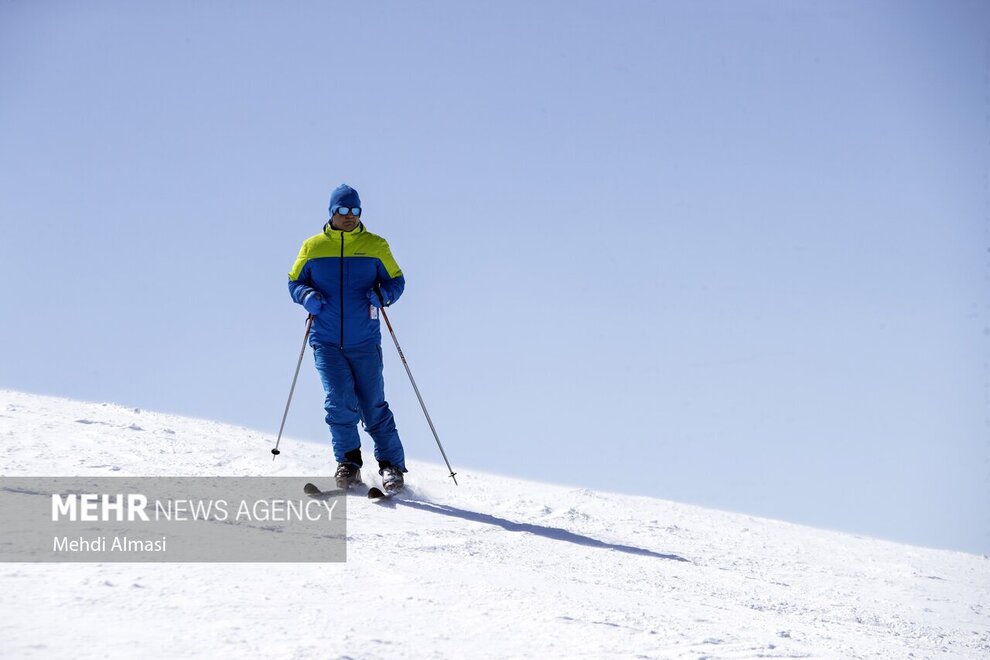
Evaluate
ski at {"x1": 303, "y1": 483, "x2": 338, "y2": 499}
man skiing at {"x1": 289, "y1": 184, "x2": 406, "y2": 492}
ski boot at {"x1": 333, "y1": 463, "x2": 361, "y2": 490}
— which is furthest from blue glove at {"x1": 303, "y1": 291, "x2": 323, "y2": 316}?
ski at {"x1": 303, "y1": 483, "x2": 338, "y2": 499}

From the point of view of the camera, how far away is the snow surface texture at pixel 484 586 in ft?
11.5

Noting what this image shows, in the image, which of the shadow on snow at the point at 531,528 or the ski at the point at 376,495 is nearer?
the shadow on snow at the point at 531,528

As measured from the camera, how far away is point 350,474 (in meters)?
7.29

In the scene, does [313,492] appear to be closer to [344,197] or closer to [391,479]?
[391,479]

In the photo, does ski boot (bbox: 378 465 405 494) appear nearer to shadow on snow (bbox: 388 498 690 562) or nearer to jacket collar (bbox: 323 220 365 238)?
shadow on snow (bbox: 388 498 690 562)

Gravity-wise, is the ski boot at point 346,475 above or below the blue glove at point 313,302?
below

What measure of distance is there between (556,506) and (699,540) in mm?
1304

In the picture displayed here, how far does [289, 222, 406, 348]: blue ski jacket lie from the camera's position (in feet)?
23.8

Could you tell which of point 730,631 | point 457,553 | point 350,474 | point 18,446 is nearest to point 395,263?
point 350,474

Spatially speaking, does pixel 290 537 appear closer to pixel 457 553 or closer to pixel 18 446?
pixel 457 553

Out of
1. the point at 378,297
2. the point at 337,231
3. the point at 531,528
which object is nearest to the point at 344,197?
the point at 337,231

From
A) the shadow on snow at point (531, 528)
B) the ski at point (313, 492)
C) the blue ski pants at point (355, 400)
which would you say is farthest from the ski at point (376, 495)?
the blue ski pants at point (355, 400)

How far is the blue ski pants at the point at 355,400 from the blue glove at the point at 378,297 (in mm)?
334

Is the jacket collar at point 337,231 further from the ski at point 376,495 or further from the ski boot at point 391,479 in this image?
the ski at point 376,495
